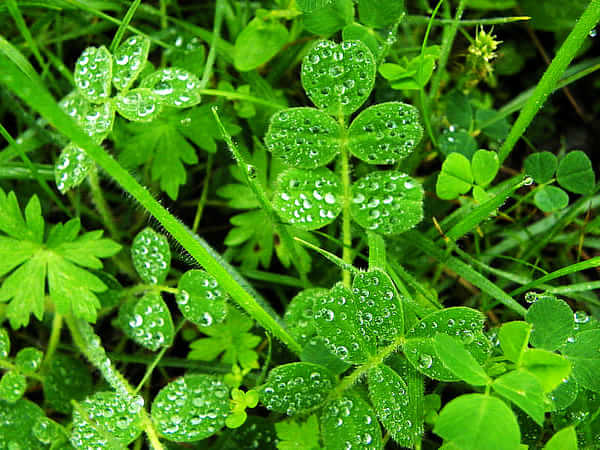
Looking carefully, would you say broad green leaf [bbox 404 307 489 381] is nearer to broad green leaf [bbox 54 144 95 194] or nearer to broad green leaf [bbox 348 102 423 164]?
broad green leaf [bbox 348 102 423 164]

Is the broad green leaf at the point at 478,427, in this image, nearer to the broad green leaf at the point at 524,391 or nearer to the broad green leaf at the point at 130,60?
the broad green leaf at the point at 524,391

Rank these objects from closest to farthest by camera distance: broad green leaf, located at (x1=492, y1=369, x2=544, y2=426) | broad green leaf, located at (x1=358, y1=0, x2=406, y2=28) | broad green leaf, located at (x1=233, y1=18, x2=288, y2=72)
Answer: broad green leaf, located at (x1=492, y1=369, x2=544, y2=426), broad green leaf, located at (x1=358, y1=0, x2=406, y2=28), broad green leaf, located at (x1=233, y1=18, x2=288, y2=72)

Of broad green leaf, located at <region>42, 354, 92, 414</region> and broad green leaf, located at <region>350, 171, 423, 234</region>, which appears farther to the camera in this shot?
broad green leaf, located at <region>42, 354, 92, 414</region>

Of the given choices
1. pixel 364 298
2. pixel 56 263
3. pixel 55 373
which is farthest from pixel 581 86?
pixel 55 373

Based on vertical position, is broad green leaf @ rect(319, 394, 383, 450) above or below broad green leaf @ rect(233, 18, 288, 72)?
below

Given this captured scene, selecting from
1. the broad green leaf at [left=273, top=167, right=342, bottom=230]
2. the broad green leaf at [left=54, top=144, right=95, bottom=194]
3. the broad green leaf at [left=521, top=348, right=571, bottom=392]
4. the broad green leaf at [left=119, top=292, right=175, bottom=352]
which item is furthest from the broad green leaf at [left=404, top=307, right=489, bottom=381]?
the broad green leaf at [left=54, top=144, right=95, bottom=194]

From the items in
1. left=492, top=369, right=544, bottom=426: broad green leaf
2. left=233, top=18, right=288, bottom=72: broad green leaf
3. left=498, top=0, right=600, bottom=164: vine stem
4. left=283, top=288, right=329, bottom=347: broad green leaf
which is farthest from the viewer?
left=233, top=18, right=288, bottom=72: broad green leaf
